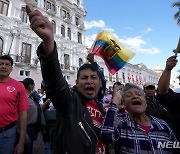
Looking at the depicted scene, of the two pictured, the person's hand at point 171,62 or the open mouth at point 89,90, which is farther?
the person's hand at point 171,62

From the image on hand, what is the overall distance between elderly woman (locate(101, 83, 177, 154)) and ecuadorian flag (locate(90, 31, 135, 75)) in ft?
4.34

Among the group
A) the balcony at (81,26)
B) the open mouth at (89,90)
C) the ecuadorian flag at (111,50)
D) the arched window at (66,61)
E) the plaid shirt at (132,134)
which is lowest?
the plaid shirt at (132,134)

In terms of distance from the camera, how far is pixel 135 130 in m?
1.73

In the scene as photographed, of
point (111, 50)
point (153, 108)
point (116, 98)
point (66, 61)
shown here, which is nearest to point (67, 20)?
point (66, 61)

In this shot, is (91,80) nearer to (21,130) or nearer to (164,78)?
(164,78)

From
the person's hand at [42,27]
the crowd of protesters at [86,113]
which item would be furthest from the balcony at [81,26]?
the person's hand at [42,27]

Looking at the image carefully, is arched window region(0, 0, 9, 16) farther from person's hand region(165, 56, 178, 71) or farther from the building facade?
person's hand region(165, 56, 178, 71)

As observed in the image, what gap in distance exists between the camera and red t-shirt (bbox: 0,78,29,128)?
2.17 meters

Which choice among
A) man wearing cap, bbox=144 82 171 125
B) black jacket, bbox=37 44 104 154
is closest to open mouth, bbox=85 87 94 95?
black jacket, bbox=37 44 104 154

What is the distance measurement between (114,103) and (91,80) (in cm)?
31

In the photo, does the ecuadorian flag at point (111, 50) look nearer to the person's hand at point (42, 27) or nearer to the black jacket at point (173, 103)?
the black jacket at point (173, 103)

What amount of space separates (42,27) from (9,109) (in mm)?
1561

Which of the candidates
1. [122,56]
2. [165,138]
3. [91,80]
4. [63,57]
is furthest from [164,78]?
[63,57]

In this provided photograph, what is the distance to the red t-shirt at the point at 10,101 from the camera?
2.17m
